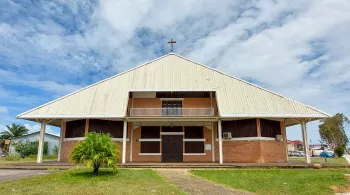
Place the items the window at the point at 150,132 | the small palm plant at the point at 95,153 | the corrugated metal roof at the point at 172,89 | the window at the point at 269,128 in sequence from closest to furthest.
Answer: the small palm plant at the point at 95,153 < the corrugated metal roof at the point at 172,89 < the window at the point at 269,128 < the window at the point at 150,132

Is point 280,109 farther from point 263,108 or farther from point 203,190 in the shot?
point 203,190

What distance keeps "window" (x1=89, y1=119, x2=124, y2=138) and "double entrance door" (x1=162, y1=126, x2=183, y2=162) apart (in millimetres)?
3422

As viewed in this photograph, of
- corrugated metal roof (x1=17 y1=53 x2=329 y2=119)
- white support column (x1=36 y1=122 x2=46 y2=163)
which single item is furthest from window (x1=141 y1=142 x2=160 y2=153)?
white support column (x1=36 y1=122 x2=46 y2=163)

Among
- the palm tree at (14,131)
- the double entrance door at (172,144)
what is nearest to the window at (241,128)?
the double entrance door at (172,144)

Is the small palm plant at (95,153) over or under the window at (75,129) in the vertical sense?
under

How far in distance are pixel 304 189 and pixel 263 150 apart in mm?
10649

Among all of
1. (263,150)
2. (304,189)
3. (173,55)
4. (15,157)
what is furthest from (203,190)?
(15,157)

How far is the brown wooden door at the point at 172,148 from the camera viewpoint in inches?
840

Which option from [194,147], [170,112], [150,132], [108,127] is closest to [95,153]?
[108,127]

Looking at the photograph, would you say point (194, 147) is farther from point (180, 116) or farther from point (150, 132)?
point (150, 132)

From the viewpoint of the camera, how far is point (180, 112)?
2181 centimetres

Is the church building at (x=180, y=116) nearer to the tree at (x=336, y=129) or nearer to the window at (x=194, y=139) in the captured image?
the window at (x=194, y=139)

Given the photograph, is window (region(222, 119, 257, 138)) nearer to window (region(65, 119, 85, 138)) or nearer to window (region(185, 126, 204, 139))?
window (region(185, 126, 204, 139))

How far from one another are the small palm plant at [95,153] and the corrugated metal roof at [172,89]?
7193 millimetres
